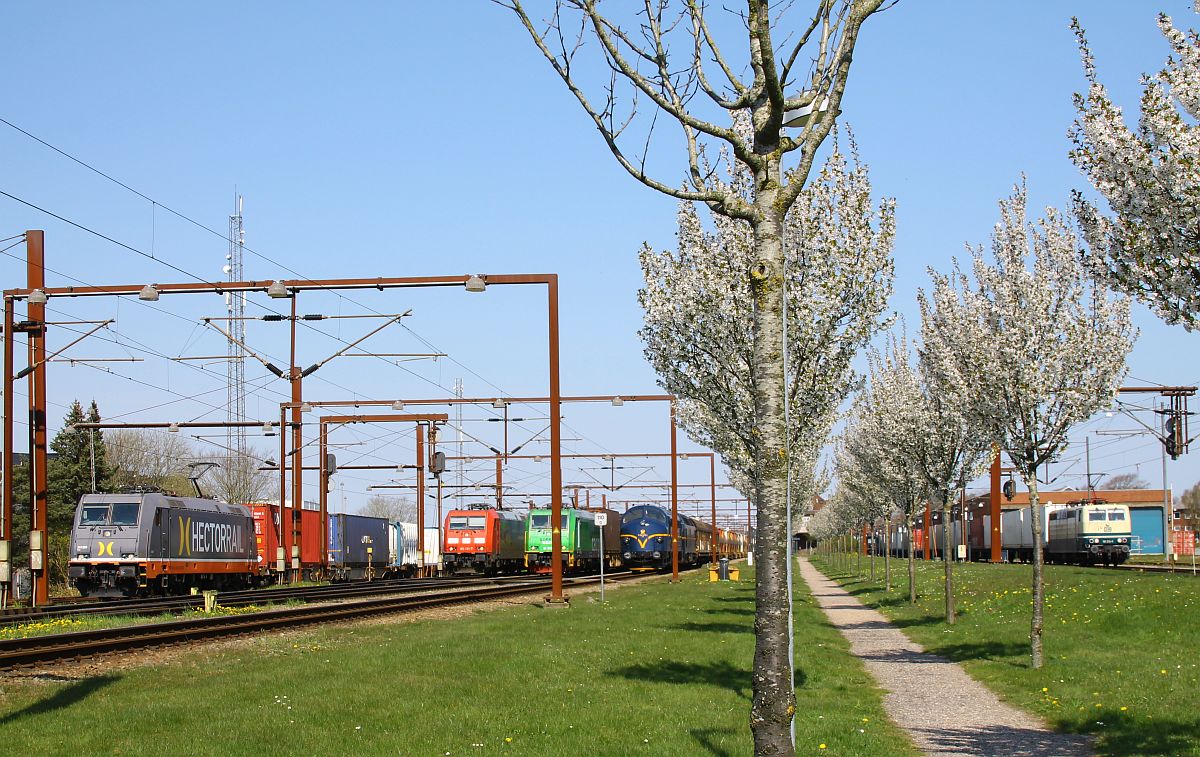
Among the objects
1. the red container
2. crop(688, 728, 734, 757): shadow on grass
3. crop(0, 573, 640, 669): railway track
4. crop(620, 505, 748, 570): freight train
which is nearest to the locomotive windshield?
crop(0, 573, 640, 669): railway track

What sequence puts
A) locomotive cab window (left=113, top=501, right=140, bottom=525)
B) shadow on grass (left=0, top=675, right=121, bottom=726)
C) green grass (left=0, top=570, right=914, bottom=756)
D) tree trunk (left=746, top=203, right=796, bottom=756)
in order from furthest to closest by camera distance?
1. locomotive cab window (left=113, top=501, right=140, bottom=525)
2. shadow on grass (left=0, top=675, right=121, bottom=726)
3. green grass (left=0, top=570, right=914, bottom=756)
4. tree trunk (left=746, top=203, right=796, bottom=756)

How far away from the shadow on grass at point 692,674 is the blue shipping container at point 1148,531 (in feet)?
229

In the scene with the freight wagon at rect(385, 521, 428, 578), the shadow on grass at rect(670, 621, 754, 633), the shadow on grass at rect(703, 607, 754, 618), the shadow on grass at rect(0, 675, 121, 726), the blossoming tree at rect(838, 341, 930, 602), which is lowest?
the freight wagon at rect(385, 521, 428, 578)

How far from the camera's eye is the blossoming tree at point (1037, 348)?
1959 centimetres

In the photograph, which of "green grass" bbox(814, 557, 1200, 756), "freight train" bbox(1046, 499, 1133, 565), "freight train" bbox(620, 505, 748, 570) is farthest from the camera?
"freight train" bbox(620, 505, 748, 570)

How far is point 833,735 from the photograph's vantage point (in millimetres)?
13281

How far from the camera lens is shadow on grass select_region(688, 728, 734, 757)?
1173cm

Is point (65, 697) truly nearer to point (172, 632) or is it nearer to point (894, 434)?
point (172, 632)

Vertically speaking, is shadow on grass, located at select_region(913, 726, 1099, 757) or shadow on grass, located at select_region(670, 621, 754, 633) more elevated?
shadow on grass, located at select_region(913, 726, 1099, 757)

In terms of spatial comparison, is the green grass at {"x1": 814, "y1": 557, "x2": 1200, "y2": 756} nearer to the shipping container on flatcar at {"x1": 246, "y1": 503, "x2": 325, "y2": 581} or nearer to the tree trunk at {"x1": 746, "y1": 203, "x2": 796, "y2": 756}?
the tree trunk at {"x1": 746, "y1": 203, "x2": 796, "y2": 756}

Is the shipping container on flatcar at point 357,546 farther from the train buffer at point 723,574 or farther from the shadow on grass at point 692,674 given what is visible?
the shadow on grass at point 692,674

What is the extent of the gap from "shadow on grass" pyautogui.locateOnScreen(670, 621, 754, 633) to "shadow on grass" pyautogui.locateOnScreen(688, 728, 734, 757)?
13584 mm

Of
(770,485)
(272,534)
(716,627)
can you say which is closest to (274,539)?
(272,534)

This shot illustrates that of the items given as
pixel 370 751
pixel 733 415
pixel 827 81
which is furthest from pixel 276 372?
pixel 827 81
